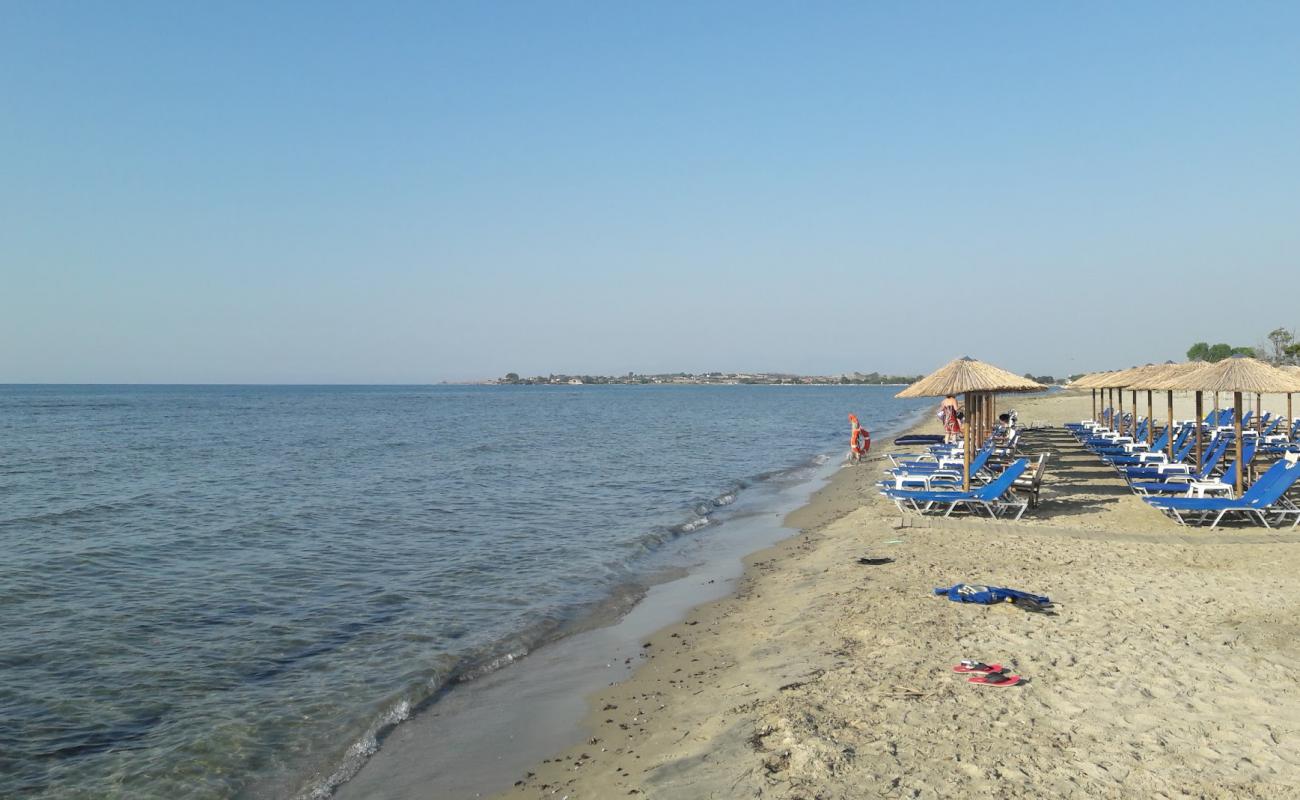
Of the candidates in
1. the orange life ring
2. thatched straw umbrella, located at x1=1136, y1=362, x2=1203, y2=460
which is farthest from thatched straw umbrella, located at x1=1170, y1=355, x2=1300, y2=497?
the orange life ring

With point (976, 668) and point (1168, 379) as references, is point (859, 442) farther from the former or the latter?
point (976, 668)

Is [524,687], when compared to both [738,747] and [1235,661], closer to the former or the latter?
[738,747]

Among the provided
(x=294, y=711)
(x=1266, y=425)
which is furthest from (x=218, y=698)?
(x=1266, y=425)

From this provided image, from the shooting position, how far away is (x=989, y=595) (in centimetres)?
700

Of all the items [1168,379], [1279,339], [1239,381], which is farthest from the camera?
[1279,339]

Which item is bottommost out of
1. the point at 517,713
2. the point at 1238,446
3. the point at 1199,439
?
the point at 517,713

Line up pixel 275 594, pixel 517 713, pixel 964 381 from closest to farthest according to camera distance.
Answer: pixel 517 713 → pixel 275 594 → pixel 964 381

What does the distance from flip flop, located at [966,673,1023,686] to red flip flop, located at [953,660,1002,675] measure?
0.06m

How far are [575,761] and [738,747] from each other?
1006 mm

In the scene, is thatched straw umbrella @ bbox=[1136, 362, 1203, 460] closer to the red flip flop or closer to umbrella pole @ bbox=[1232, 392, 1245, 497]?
umbrella pole @ bbox=[1232, 392, 1245, 497]

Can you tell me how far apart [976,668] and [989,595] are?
5.71ft

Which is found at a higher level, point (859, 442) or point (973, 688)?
point (859, 442)

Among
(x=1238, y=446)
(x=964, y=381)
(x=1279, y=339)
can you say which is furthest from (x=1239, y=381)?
(x=1279, y=339)

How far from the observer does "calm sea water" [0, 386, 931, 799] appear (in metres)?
5.54
